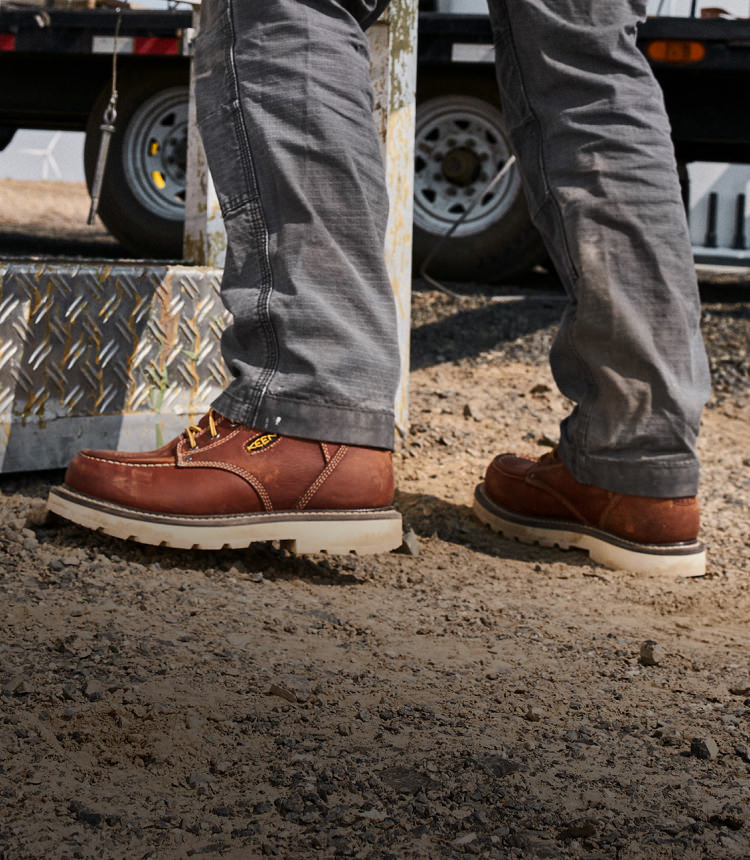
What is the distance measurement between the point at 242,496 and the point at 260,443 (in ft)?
0.25

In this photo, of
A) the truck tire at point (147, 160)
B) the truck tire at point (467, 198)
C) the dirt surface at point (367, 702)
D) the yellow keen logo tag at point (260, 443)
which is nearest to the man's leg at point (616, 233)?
the dirt surface at point (367, 702)

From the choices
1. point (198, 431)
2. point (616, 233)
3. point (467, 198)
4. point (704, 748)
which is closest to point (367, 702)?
point (704, 748)

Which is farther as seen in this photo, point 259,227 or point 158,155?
point 158,155

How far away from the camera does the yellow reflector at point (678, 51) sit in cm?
406

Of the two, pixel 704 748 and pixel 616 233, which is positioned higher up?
pixel 616 233

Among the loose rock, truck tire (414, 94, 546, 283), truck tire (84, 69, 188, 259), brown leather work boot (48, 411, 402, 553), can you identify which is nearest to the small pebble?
the loose rock

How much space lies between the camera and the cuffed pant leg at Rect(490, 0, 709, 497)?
4.59 feet

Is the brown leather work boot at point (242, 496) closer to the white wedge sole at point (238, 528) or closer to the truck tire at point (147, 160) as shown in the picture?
the white wedge sole at point (238, 528)

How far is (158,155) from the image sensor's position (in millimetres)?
4523

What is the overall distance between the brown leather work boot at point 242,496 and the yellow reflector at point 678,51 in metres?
3.33

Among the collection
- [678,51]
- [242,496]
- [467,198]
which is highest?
[678,51]

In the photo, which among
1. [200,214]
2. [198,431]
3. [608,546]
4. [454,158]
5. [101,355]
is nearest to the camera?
[198,431]

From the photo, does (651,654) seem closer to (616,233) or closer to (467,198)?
(616,233)

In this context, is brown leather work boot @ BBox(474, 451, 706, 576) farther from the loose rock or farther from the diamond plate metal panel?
the diamond plate metal panel
